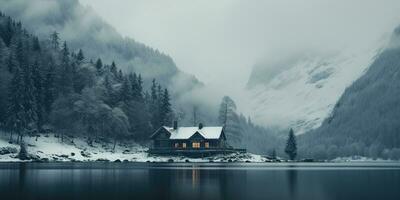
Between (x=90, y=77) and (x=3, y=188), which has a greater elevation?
(x=90, y=77)

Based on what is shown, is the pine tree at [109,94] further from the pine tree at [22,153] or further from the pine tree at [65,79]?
the pine tree at [22,153]

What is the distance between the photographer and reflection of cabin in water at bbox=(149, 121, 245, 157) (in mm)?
Answer: 131250

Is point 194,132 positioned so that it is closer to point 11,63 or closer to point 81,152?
point 81,152

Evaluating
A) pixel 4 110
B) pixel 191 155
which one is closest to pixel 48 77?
pixel 4 110

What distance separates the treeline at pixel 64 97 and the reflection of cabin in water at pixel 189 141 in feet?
26.9

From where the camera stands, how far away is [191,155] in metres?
132

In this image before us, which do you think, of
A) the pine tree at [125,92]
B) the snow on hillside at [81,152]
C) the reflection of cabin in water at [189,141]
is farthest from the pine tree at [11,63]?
the reflection of cabin in water at [189,141]

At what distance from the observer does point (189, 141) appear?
136m

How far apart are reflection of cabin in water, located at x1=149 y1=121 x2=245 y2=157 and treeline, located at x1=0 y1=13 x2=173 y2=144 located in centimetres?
821

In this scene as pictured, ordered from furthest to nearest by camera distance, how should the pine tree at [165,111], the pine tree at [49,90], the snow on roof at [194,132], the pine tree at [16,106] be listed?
the pine tree at [165,111] → the snow on roof at [194,132] → the pine tree at [49,90] → the pine tree at [16,106]

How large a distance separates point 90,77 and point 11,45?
71.4 ft

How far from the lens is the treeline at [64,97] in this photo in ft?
366

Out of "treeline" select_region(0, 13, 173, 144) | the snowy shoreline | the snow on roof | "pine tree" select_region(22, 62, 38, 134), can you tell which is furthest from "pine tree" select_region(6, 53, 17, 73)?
the snow on roof

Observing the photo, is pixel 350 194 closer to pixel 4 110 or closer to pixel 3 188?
pixel 3 188
